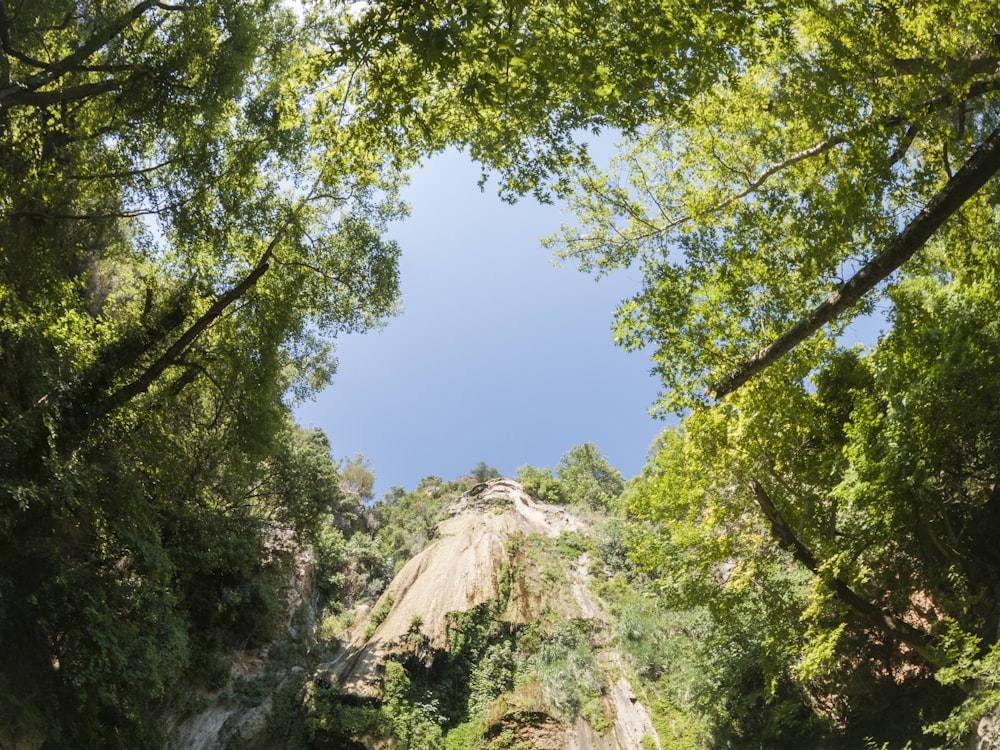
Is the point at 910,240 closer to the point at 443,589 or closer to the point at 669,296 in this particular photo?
the point at 669,296

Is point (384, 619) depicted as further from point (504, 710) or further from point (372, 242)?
point (372, 242)

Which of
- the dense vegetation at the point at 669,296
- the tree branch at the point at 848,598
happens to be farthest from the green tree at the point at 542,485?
the tree branch at the point at 848,598

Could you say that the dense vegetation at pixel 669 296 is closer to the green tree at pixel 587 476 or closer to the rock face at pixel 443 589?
the rock face at pixel 443 589

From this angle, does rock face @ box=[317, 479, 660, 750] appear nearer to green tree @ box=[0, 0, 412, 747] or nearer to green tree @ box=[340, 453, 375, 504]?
green tree @ box=[0, 0, 412, 747]

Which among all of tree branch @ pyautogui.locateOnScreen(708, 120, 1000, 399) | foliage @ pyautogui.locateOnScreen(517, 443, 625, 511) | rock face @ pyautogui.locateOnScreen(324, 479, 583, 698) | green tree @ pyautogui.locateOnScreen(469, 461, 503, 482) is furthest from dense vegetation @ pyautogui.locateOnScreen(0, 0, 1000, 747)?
green tree @ pyautogui.locateOnScreen(469, 461, 503, 482)

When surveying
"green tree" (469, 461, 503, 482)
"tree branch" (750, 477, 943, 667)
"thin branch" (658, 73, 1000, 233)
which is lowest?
"tree branch" (750, 477, 943, 667)

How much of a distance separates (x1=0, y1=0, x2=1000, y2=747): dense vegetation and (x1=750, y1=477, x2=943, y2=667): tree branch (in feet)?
0.17

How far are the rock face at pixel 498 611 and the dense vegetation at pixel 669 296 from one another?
3.68 metres

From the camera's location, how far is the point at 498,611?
1802 centimetres

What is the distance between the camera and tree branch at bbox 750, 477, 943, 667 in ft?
25.4

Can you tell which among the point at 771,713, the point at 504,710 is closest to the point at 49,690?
the point at 504,710

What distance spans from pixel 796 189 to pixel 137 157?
11218 mm

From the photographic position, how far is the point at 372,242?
1231cm

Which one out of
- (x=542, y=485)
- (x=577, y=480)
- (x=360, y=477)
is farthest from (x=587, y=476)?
(x=360, y=477)
